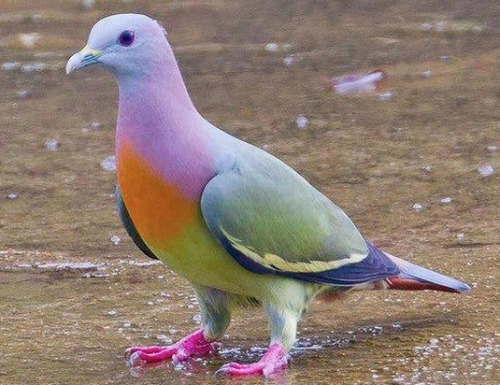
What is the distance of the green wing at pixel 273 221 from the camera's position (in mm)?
3236

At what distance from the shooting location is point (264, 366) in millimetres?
3379

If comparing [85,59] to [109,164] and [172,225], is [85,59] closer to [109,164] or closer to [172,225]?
[172,225]

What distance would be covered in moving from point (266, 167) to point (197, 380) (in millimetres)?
614

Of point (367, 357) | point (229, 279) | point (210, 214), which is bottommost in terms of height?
point (367, 357)

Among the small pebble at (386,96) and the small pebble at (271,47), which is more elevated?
the small pebble at (271,47)

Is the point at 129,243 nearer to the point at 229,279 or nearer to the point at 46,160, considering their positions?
the point at 46,160

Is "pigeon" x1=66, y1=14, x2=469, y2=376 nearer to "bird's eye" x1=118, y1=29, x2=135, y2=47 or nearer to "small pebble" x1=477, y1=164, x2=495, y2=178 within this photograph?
"bird's eye" x1=118, y1=29, x2=135, y2=47

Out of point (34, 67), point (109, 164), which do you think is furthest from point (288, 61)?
point (109, 164)

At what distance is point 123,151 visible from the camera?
10.7ft

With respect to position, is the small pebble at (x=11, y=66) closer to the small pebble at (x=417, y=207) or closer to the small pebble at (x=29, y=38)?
the small pebble at (x=29, y=38)

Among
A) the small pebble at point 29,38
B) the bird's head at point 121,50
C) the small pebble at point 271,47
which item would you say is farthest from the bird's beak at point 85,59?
the small pebble at point 29,38

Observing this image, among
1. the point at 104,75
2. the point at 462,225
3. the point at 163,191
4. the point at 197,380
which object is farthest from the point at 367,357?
the point at 104,75

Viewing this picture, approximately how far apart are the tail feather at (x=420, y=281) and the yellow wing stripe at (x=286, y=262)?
0.64 ft

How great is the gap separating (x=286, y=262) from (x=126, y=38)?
2.41ft
